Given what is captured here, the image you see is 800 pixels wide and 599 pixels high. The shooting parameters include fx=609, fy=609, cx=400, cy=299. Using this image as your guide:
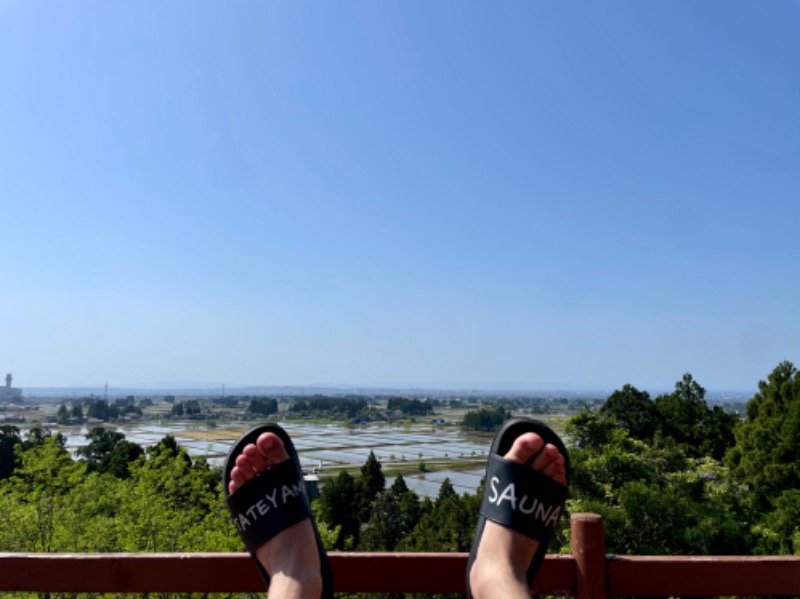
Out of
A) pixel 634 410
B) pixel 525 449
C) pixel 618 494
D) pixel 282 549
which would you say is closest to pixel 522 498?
pixel 525 449

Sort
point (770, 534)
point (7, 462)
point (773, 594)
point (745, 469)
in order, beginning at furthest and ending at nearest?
point (7, 462)
point (745, 469)
point (770, 534)
point (773, 594)

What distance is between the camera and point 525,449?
5.28ft

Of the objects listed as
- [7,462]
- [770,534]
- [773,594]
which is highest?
[773,594]

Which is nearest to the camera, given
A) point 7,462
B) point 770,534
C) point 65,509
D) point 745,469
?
point 65,509

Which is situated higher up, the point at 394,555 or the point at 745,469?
the point at 394,555

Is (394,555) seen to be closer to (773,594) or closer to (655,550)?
(773,594)

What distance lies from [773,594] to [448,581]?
744mm

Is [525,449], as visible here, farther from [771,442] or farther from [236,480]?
[771,442]

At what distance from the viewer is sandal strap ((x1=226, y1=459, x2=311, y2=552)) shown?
1575 millimetres

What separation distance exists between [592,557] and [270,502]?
82cm

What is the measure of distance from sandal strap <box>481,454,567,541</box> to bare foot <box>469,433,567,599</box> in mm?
18

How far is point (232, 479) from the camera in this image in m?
1.65

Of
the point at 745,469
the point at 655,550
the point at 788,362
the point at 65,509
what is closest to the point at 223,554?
the point at 655,550

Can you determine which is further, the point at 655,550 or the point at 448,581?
the point at 655,550
